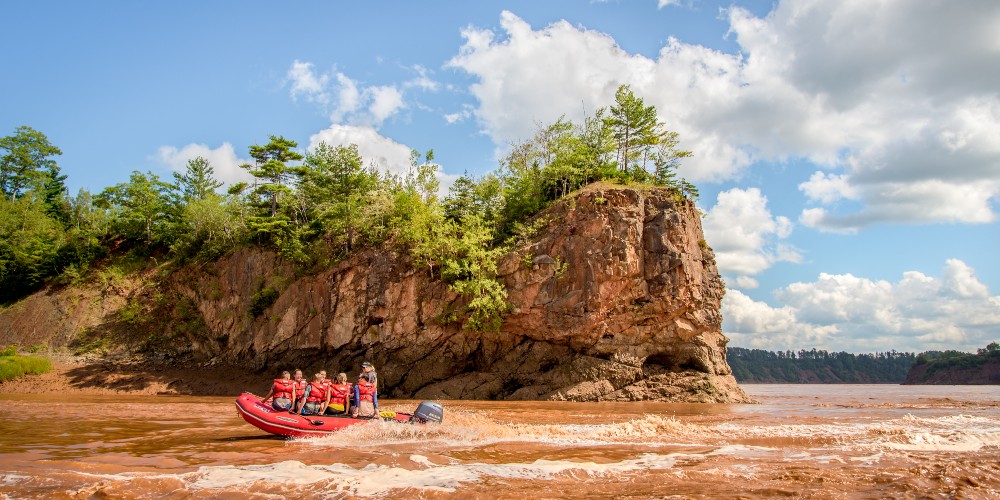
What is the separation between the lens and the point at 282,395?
15711mm

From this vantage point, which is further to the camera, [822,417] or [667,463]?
[822,417]

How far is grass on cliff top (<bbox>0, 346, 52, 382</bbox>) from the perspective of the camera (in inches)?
1302

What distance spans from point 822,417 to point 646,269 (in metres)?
11.8

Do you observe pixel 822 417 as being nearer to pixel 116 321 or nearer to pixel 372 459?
pixel 372 459

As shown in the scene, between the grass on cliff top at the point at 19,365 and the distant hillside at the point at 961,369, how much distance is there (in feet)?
389

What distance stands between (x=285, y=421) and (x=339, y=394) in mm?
1997

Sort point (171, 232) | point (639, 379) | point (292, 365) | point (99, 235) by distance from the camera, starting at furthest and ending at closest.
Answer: point (99, 235) < point (171, 232) < point (292, 365) < point (639, 379)

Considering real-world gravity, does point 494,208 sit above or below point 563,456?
above

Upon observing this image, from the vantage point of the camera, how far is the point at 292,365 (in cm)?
3438

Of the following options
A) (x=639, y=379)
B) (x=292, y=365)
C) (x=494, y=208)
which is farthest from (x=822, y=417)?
(x=292, y=365)

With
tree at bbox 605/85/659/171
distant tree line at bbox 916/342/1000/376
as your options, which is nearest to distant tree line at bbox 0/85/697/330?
tree at bbox 605/85/659/171

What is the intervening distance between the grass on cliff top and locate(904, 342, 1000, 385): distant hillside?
11870cm

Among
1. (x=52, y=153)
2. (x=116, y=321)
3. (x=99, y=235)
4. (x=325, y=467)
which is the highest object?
(x=52, y=153)

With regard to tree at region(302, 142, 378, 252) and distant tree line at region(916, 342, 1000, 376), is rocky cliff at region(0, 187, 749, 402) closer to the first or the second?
tree at region(302, 142, 378, 252)
